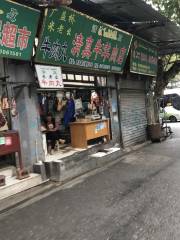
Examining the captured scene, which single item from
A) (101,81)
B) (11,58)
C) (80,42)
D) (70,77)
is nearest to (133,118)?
(101,81)

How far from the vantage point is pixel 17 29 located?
741 centimetres

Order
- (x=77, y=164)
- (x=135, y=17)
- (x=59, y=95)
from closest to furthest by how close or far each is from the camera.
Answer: (x=77, y=164) < (x=59, y=95) < (x=135, y=17)

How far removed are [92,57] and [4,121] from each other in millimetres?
3943

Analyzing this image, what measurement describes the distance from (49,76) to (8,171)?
2.87 m

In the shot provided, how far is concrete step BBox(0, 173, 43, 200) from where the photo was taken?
23.5ft

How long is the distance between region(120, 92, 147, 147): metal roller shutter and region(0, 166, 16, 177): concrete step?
19.5 ft

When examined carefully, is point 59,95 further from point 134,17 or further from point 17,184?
point 17,184

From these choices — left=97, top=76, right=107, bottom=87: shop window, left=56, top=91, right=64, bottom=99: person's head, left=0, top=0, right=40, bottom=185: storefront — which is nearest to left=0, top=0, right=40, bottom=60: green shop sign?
left=0, top=0, right=40, bottom=185: storefront

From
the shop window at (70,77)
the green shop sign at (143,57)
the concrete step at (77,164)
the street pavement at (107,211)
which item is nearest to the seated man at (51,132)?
the concrete step at (77,164)

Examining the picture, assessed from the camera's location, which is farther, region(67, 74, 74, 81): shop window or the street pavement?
region(67, 74, 74, 81): shop window

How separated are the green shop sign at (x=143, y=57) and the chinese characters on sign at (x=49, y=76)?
4.66 m

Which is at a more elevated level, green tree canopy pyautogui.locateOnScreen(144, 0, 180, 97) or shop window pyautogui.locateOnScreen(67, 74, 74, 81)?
green tree canopy pyautogui.locateOnScreen(144, 0, 180, 97)

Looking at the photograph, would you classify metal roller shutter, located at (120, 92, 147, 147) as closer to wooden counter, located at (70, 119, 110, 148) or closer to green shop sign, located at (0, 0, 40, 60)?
wooden counter, located at (70, 119, 110, 148)

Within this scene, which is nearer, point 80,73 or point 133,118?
point 80,73
